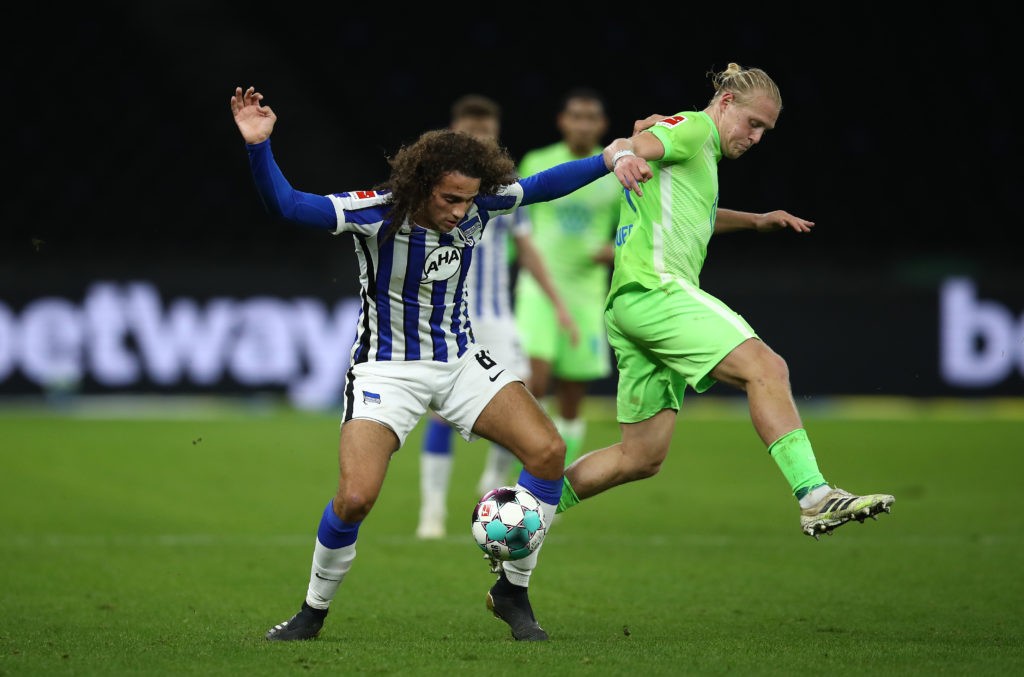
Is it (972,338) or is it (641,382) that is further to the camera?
(972,338)

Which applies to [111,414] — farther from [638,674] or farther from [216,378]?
[638,674]

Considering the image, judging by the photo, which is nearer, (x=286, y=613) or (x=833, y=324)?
(x=286, y=613)

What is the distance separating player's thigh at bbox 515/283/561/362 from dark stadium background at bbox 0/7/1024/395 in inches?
326

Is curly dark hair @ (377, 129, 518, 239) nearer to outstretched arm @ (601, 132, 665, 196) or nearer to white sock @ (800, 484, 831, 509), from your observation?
outstretched arm @ (601, 132, 665, 196)

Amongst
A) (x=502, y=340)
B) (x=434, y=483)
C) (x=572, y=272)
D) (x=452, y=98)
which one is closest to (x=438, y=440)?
(x=434, y=483)

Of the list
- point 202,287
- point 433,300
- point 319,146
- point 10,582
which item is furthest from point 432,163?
point 319,146

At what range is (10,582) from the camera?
20.2ft

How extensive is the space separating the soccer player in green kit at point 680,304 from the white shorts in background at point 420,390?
550 millimetres

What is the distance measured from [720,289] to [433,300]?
30.6ft

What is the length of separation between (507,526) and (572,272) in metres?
4.28

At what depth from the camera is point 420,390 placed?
5082mm

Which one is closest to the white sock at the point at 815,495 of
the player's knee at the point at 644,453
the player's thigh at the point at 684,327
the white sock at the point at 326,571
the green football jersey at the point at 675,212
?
the player's thigh at the point at 684,327

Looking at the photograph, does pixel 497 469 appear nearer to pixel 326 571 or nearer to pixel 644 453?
pixel 644 453

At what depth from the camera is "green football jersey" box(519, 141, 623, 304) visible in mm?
8969
